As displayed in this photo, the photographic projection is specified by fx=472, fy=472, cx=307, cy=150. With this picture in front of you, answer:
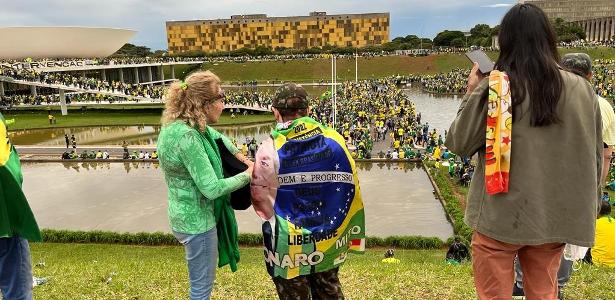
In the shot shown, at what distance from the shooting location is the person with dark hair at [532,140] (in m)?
1.95

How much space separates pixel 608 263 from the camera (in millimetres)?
5195

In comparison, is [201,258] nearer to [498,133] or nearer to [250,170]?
[250,170]

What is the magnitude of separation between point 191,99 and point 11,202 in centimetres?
115

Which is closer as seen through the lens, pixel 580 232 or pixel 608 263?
pixel 580 232

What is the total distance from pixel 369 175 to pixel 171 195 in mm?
13590

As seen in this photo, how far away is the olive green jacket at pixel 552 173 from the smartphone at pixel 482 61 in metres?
0.11

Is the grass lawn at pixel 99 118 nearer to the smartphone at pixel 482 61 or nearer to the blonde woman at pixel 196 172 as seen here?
the blonde woman at pixel 196 172

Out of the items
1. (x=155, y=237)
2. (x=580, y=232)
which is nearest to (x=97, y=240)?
(x=155, y=237)

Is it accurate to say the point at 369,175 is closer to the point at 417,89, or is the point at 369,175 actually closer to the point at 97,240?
the point at 97,240

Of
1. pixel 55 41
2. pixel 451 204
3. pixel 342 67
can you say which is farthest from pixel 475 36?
pixel 451 204

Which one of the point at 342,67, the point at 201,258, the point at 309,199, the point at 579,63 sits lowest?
the point at 342,67

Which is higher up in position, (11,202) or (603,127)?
(603,127)

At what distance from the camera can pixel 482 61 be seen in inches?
85.4

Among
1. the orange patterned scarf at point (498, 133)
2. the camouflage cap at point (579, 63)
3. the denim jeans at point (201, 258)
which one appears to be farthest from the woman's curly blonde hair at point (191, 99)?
the camouflage cap at point (579, 63)
